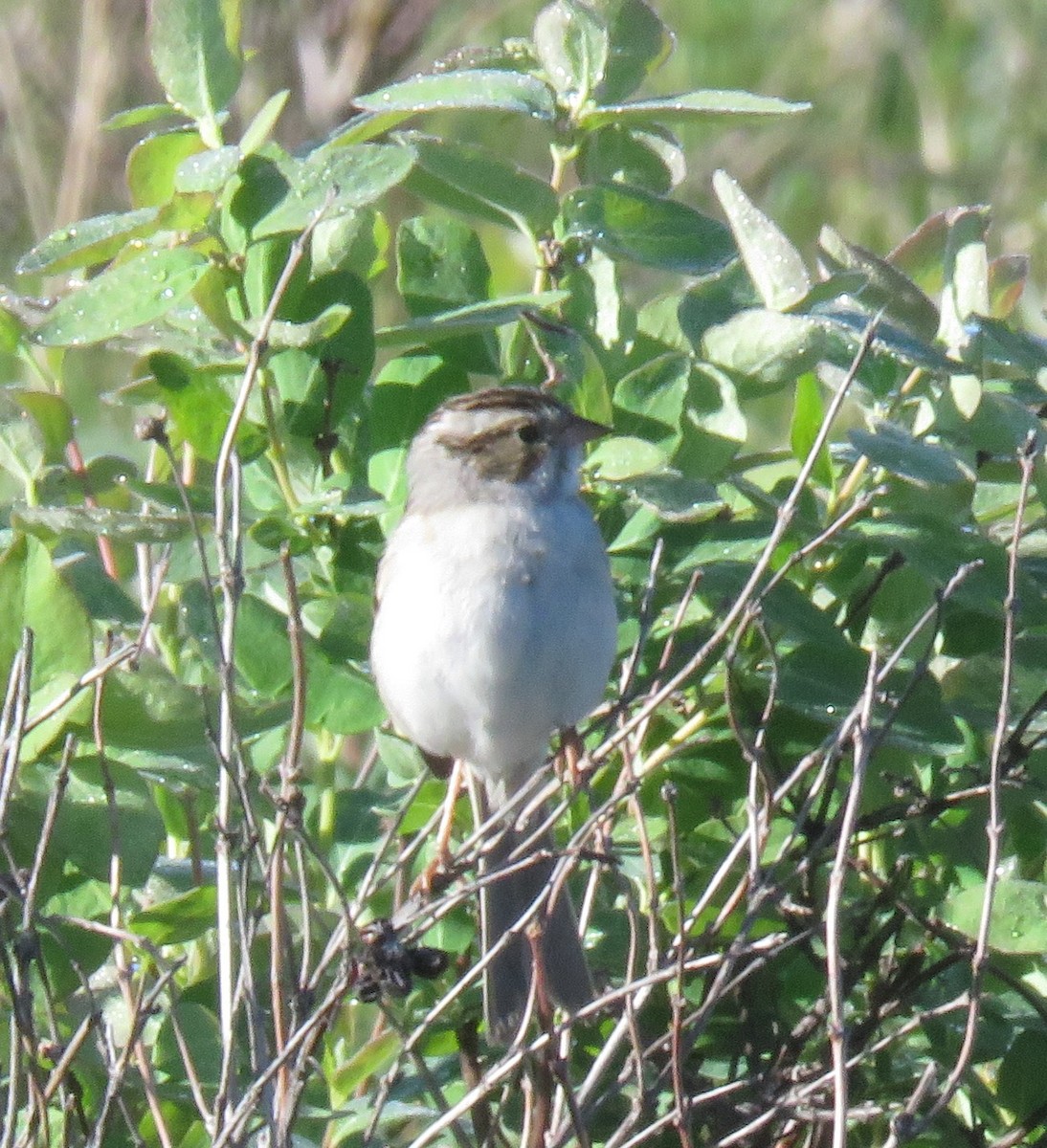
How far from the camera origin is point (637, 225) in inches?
91.7

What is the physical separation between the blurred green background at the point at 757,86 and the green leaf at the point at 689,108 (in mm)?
3202

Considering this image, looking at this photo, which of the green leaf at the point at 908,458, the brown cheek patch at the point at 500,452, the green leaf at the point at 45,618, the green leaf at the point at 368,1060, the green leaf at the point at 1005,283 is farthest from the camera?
the brown cheek patch at the point at 500,452

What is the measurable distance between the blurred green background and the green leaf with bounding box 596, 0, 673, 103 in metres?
3.12

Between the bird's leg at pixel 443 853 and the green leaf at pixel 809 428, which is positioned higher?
the green leaf at pixel 809 428

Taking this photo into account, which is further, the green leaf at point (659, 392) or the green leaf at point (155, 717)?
the green leaf at point (659, 392)

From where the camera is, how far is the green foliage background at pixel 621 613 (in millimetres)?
2061

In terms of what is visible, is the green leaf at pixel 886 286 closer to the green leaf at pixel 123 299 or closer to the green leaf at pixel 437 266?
the green leaf at pixel 437 266

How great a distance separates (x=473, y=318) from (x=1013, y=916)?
905mm

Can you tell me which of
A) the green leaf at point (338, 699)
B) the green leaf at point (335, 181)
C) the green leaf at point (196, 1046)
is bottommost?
the green leaf at point (196, 1046)

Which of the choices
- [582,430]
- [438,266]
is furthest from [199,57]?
[582,430]

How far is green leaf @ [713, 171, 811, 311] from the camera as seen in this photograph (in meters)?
2.25

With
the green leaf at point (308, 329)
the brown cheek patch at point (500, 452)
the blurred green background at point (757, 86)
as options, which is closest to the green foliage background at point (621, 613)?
the green leaf at point (308, 329)

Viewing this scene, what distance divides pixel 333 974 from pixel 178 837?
0.33m

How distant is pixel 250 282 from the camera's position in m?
2.31
